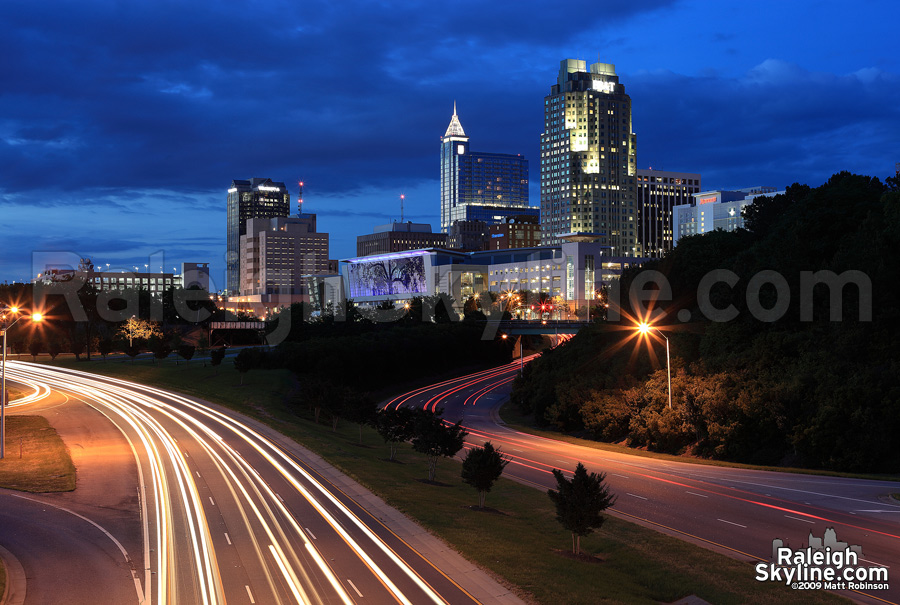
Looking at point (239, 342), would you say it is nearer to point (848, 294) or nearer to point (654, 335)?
point (654, 335)

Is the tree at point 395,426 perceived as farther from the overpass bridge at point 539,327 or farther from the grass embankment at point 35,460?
the overpass bridge at point 539,327

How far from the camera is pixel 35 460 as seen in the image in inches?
1633

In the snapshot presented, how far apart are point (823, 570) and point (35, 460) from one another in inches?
1527

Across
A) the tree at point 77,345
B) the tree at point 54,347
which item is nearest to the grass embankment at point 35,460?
the tree at point 77,345

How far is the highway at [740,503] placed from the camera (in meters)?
25.4

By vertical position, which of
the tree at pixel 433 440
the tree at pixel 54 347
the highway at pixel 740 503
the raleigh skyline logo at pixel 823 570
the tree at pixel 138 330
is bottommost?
the highway at pixel 740 503

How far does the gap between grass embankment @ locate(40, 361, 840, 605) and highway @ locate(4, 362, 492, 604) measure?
194 cm

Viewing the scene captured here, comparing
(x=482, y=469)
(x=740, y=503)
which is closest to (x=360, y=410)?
(x=482, y=469)

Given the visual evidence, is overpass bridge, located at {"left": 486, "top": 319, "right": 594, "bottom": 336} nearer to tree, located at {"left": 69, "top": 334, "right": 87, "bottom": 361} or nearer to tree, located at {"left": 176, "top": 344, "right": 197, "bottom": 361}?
tree, located at {"left": 176, "top": 344, "right": 197, "bottom": 361}

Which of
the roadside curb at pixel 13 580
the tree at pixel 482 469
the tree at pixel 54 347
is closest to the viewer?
the roadside curb at pixel 13 580

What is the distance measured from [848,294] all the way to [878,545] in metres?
32.0

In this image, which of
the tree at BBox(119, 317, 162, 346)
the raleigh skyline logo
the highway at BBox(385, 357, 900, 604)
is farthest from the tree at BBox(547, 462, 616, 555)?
the tree at BBox(119, 317, 162, 346)

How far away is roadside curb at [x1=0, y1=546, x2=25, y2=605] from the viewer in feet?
66.4

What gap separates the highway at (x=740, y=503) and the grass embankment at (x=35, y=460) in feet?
74.8
